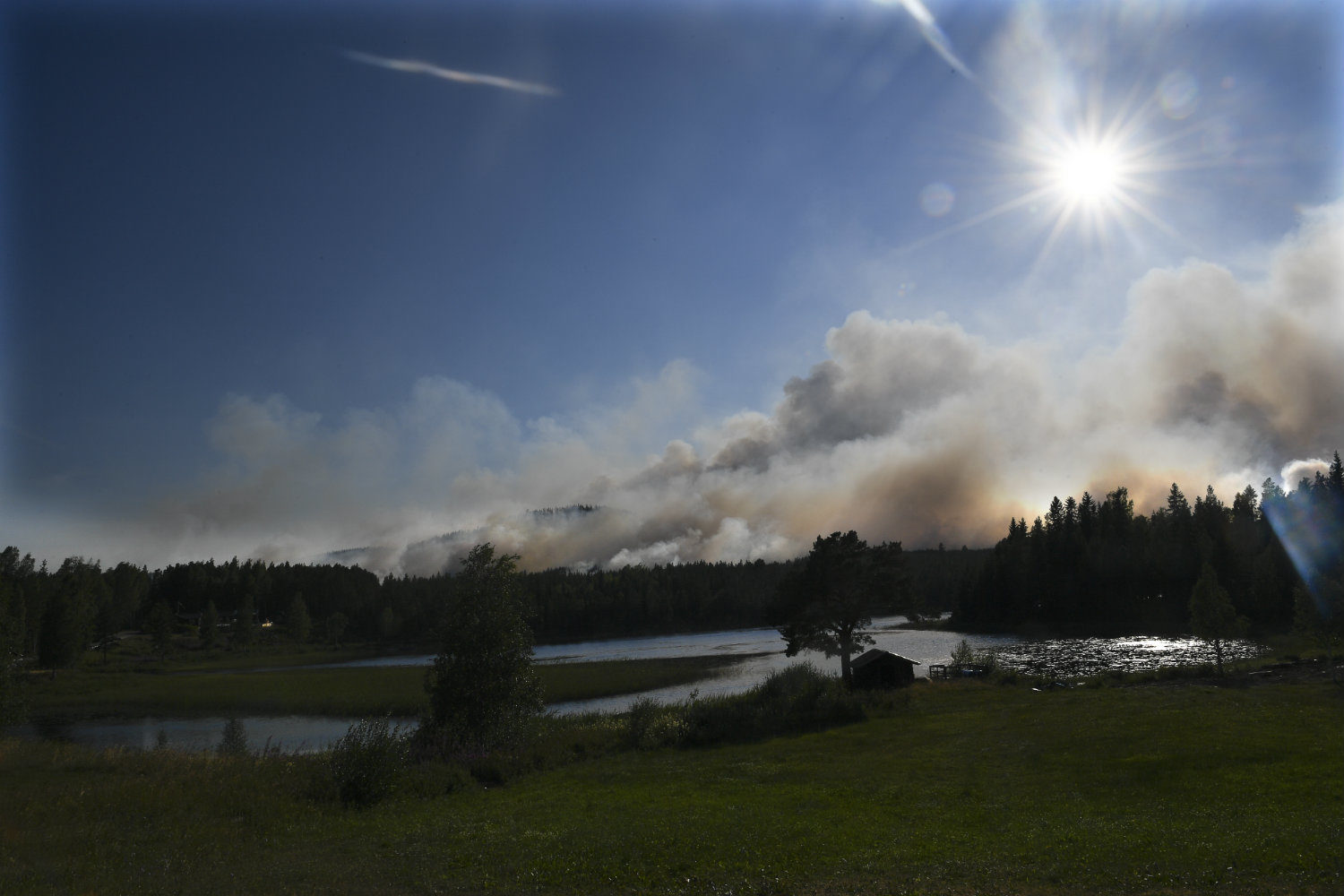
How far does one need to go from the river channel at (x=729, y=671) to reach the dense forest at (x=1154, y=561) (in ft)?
70.7

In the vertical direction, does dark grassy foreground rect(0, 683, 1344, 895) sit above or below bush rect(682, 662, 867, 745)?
above

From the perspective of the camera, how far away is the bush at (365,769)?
91.7 feet

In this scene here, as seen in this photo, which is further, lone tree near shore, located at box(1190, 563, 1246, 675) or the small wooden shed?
lone tree near shore, located at box(1190, 563, 1246, 675)

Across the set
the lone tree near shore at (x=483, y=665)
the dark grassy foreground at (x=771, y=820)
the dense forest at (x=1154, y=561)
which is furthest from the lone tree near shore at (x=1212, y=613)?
the lone tree near shore at (x=483, y=665)

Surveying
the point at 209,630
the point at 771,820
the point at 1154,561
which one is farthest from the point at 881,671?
the point at 209,630

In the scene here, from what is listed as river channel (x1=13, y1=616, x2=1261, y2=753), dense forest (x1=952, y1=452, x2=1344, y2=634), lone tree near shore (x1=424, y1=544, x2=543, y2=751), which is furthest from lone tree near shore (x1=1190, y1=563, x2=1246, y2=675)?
lone tree near shore (x1=424, y1=544, x2=543, y2=751)

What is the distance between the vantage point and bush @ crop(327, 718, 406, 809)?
27938 millimetres

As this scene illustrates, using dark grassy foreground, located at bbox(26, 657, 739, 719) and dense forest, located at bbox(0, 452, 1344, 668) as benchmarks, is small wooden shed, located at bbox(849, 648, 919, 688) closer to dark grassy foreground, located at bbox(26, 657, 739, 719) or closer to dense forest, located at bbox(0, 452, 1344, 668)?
dark grassy foreground, located at bbox(26, 657, 739, 719)

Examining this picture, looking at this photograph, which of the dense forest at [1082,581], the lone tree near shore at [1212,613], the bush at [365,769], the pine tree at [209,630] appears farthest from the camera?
the pine tree at [209,630]

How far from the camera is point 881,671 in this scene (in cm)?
6288

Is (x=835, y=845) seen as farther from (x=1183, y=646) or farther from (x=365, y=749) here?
(x=1183, y=646)

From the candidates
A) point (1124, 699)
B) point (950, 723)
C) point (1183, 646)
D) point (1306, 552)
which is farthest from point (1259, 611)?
point (950, 723)

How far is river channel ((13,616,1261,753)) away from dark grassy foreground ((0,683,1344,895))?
16142 mm

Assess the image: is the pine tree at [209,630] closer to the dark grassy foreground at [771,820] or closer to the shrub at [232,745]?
the shrub at [232,745]
